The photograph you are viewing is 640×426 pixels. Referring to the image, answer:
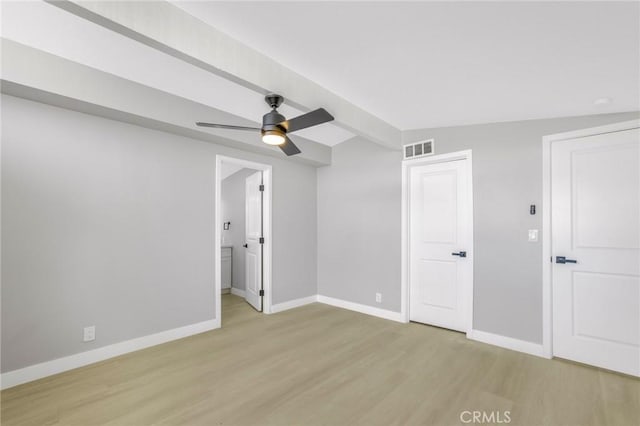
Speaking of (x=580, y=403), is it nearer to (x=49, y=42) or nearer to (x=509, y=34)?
(x=509, y=34)

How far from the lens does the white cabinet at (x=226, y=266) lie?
572 centimetres

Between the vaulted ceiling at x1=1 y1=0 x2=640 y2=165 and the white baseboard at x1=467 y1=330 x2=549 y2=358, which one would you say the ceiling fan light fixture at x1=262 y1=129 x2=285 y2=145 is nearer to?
the vaulted ceiling at x1=1 y1=0 x2=640 y2=165

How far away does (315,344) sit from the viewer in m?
3.38

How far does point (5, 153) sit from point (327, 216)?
386 cm

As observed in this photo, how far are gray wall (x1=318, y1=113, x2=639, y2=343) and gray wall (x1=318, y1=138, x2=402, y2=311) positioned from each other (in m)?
0.02

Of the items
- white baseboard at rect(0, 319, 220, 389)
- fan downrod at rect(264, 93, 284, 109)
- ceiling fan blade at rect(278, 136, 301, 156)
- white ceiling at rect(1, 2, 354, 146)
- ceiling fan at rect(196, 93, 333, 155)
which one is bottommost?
white baseboard at rect(0, 319, 220, 389)

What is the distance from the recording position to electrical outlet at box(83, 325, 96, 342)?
2835 mm

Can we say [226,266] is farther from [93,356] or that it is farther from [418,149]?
[418,149]

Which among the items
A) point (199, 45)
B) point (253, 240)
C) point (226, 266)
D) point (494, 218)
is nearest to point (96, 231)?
point (199, 45)

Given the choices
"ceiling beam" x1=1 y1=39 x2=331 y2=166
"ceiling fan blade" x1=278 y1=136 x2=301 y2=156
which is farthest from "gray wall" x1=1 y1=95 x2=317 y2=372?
"ceiling fan blade" x1=278 y1=136 x2=301 y2=156


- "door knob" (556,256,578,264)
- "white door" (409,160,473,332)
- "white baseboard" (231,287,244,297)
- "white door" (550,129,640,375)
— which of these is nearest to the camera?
"white door" (550,129,640,375)

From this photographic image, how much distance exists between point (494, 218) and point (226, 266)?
4.56 metres

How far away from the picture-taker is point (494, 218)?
3406 millimetres

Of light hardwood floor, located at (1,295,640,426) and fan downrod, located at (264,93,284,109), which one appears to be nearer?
light hardwood floor, located at (1,295,640,426)
